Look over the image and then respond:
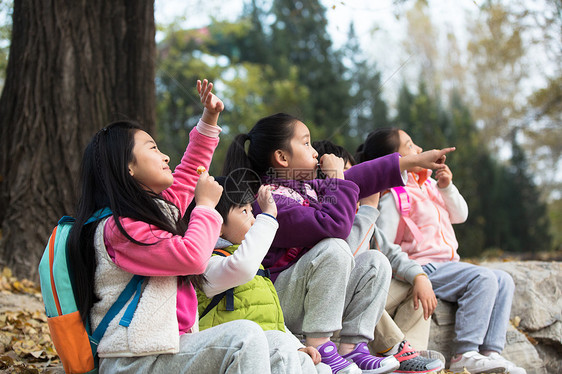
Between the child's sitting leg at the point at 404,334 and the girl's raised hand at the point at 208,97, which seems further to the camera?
the child's sitting leg at the point at 404,334

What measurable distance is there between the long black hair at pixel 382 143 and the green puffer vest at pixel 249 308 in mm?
1409

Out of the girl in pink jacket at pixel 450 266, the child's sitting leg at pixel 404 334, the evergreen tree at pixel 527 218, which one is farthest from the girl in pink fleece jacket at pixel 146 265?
the evergreen tree at pixel 527 218

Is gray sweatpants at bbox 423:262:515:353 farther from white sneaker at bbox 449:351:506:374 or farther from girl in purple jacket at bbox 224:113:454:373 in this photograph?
girl in purple jacket at bbox 224:113:454:373

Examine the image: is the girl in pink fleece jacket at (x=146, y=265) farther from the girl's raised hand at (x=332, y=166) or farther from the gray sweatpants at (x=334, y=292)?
the girl's raised hand at (x=332, y=166)

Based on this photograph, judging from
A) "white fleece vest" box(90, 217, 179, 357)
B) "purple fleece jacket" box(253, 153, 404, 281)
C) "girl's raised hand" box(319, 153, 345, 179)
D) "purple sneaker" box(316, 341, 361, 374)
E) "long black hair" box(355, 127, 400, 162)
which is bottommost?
"purple sneaker" box(316, 341, 361, 374)

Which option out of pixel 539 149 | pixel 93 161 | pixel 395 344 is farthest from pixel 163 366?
pixel 539 149

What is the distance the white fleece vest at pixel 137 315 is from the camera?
1.71 metres

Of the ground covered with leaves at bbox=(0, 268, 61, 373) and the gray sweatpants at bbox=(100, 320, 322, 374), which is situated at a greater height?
the gray sweatpants at bbox=(100, 320, 322, 374)

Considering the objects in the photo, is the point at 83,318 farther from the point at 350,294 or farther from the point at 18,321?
the point at 18,321

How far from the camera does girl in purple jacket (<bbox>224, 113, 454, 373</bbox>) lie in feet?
7.52

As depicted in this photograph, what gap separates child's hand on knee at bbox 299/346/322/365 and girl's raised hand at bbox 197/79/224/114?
1063mm

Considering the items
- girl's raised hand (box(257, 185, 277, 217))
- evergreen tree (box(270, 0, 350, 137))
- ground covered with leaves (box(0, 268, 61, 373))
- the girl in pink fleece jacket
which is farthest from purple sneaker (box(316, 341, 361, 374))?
evergreen tree (box(270, 0, 350, 137))

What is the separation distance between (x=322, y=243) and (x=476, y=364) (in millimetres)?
1083

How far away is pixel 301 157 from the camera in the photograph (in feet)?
8.83
